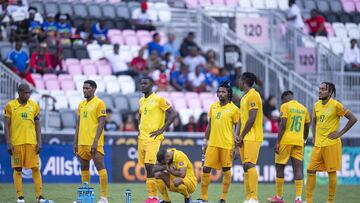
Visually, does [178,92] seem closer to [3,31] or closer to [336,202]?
[3,31]

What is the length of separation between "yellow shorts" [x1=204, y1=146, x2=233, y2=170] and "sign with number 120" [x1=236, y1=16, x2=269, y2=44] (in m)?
13.8

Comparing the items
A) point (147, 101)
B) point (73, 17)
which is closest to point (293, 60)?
point (73, 17)

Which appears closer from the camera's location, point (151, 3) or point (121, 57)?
point (121, 57)

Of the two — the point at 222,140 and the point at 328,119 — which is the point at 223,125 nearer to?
the point at 222,140

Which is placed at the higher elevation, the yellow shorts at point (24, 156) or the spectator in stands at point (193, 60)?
the spectator in stands at point (193, 60)

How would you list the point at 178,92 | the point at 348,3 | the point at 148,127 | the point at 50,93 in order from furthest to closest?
1. the point at 348,3
2. the point at 178,92
3. the point at 50,93
4. the point at 148,127

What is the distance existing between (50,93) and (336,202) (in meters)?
10.2

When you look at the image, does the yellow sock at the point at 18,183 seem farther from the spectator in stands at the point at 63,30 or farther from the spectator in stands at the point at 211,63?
the spectator in stands at the point at 211,63

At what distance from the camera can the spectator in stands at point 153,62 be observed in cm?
3159

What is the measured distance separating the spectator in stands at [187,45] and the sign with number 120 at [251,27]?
5.05 feet

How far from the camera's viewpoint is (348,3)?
38.7 metres

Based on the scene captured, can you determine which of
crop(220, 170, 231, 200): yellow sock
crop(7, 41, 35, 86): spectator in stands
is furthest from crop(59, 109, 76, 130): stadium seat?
crop(220, 170, 231, 200): yellow sock

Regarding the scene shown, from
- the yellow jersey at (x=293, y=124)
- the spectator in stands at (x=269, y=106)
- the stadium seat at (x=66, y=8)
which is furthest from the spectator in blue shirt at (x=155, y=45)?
the yellow jersey at (x=293, y=124)

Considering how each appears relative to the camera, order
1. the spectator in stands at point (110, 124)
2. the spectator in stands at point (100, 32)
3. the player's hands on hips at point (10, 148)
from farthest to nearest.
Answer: the spectator in stands at point (100, 32)
the spectator in stands at point (110, 124)
the player's hands on hips at point (10, 148)
